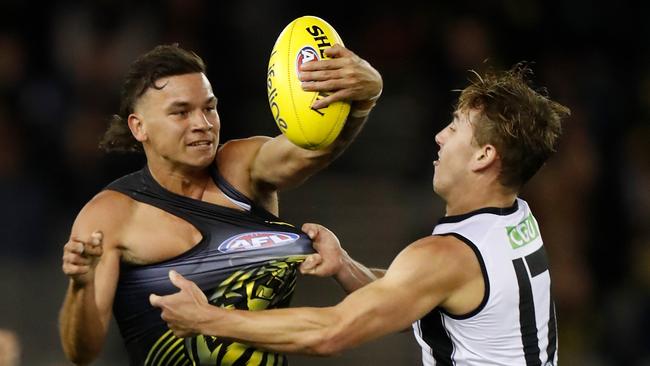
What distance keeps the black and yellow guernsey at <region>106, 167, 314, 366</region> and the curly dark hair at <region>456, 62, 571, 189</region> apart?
0.95 meters

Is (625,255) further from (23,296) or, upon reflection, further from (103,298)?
(103,298)

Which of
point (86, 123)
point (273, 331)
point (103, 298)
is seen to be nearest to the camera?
point (273, 331)

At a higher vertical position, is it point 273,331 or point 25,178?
point 25,178

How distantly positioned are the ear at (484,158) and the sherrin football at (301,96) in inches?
22.6

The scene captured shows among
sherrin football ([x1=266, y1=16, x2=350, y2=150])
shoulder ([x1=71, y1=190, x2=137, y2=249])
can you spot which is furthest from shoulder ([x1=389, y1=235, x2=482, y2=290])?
shoulder ([x1=71, y1=190, x2=137, y2=249])

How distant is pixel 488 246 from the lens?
457 centimetres

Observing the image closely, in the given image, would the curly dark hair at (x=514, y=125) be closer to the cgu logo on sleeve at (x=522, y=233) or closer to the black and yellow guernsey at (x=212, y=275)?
the cgu logo on sleeve at (x=522, y=233)

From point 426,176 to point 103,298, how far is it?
5183 millimetres

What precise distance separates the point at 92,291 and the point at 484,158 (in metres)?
1.69

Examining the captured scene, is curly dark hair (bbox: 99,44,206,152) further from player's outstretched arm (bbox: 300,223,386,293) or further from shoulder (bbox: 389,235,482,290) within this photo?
shoulder (bbox: 389,235,482,290)

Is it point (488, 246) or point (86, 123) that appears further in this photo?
point (86, 123)

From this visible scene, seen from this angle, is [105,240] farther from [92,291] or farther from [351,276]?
[351,276]

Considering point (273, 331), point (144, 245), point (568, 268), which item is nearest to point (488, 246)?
point (273, 331)

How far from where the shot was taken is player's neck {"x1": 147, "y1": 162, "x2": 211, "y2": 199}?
201 inches
